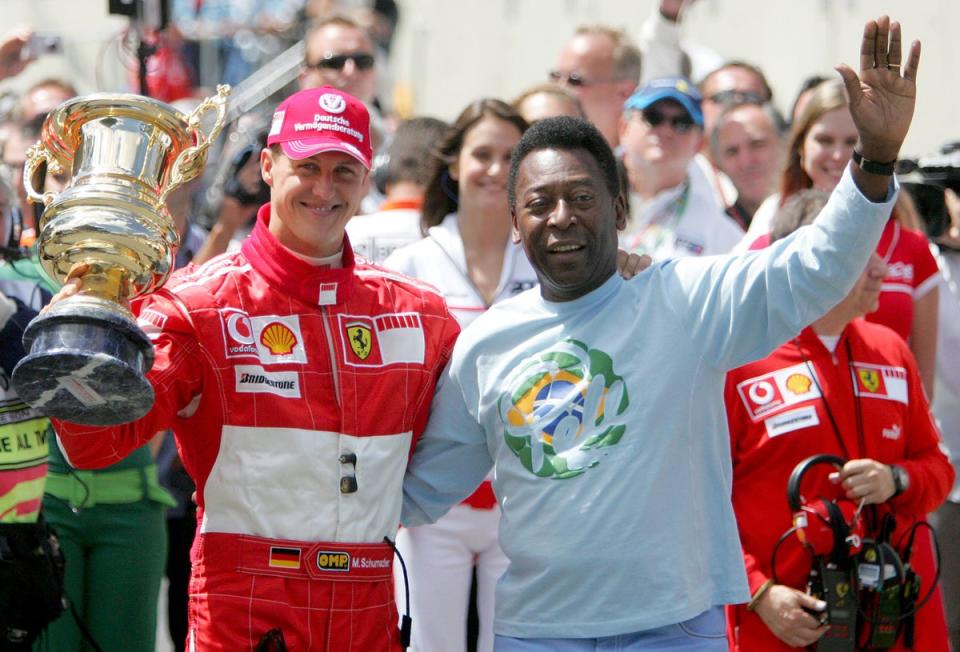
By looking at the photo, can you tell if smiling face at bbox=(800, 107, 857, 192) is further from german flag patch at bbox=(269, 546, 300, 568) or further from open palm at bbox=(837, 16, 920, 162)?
german flag patch at bbox=(269, 546, 300, 568)

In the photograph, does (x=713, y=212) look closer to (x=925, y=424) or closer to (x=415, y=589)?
(x=925, y=424)

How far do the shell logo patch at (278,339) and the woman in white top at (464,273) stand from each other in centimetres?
113

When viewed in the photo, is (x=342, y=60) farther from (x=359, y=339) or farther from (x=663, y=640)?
(x=663, y=640)

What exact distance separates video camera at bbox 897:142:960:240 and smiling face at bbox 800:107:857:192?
0.39 m

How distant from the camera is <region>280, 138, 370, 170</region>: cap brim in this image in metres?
4.00

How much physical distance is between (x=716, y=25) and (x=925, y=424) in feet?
23.3

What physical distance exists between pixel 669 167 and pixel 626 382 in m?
2.75

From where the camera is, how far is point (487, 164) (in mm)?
5320

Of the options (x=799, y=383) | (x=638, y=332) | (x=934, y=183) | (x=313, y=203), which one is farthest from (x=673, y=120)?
(x=638, y=332)

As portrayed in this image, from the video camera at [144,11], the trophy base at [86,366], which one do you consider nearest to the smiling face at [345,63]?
the video camera at [144,11]

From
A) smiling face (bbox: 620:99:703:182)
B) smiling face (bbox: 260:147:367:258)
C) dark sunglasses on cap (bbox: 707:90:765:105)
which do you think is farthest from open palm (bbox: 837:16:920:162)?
dark sunglasses on cap (bbox: 707:90:765:105)

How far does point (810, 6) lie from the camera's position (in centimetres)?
1066

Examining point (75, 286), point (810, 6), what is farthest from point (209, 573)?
point (810, 6)

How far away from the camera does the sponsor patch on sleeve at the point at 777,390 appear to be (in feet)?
15.2
